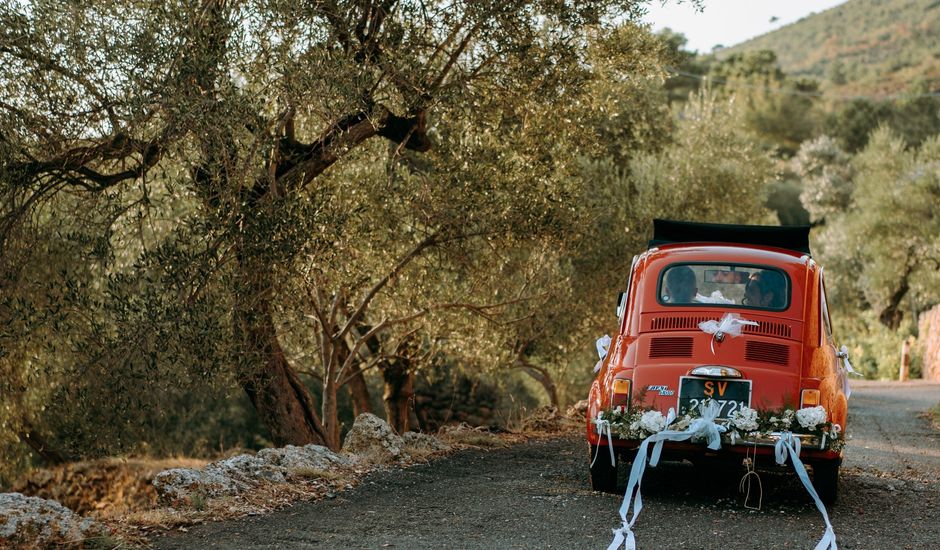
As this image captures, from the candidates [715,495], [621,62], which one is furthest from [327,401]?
[715,495]

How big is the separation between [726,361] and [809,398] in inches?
27.5

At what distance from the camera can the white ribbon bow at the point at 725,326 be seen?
8.30 m

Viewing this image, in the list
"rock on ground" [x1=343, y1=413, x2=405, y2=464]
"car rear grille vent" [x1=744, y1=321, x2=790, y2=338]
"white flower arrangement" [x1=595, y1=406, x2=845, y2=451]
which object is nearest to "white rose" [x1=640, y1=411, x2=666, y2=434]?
"white flower arrangement" [x1=595, y1=406, x2=845, y2=451]

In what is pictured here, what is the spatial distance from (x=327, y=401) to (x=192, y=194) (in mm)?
5271

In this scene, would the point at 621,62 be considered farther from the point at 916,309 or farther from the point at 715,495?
the point at 916,309

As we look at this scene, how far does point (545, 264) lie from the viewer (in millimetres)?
15773

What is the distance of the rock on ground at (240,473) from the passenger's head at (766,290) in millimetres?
4022

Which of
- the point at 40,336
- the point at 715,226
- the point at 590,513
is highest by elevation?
the point at 715,226

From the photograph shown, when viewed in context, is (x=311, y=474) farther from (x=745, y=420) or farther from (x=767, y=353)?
(x=767, y=353)

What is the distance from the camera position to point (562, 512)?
24.8 ft

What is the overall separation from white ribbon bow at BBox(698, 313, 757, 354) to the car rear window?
263 mm

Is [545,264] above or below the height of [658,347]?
above

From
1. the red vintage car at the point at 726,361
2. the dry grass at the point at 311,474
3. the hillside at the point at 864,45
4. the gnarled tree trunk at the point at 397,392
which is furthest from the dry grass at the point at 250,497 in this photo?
the hillside at the point at 864,45

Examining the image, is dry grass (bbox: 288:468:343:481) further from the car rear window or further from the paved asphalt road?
the car rear window
